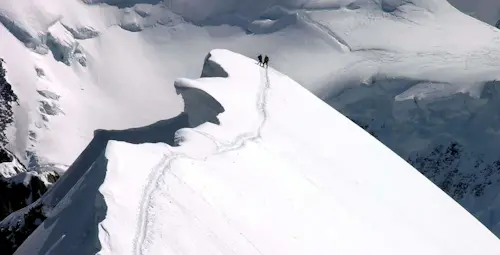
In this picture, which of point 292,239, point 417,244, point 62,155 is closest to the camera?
point 292,239

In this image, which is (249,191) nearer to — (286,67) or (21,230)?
(21,230)

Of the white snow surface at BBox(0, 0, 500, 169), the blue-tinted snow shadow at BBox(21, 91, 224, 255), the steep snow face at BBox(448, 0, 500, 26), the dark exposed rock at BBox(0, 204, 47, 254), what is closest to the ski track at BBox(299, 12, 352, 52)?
the white snow surface at BBox(0, 0, 500, 169)

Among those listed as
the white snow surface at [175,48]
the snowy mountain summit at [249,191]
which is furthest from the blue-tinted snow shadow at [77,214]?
the white snow surface at [175,48]

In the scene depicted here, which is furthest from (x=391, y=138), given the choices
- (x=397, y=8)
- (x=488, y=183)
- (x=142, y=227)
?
(x=142, y=227)

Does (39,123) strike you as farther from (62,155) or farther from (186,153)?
(186,153)

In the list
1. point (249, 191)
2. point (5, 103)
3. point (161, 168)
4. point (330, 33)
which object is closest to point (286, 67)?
point (330, 33)

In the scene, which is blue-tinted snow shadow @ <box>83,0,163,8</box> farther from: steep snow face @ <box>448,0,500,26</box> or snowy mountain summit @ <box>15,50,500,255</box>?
steep snow face @ <box>448,0,500,26</box>
